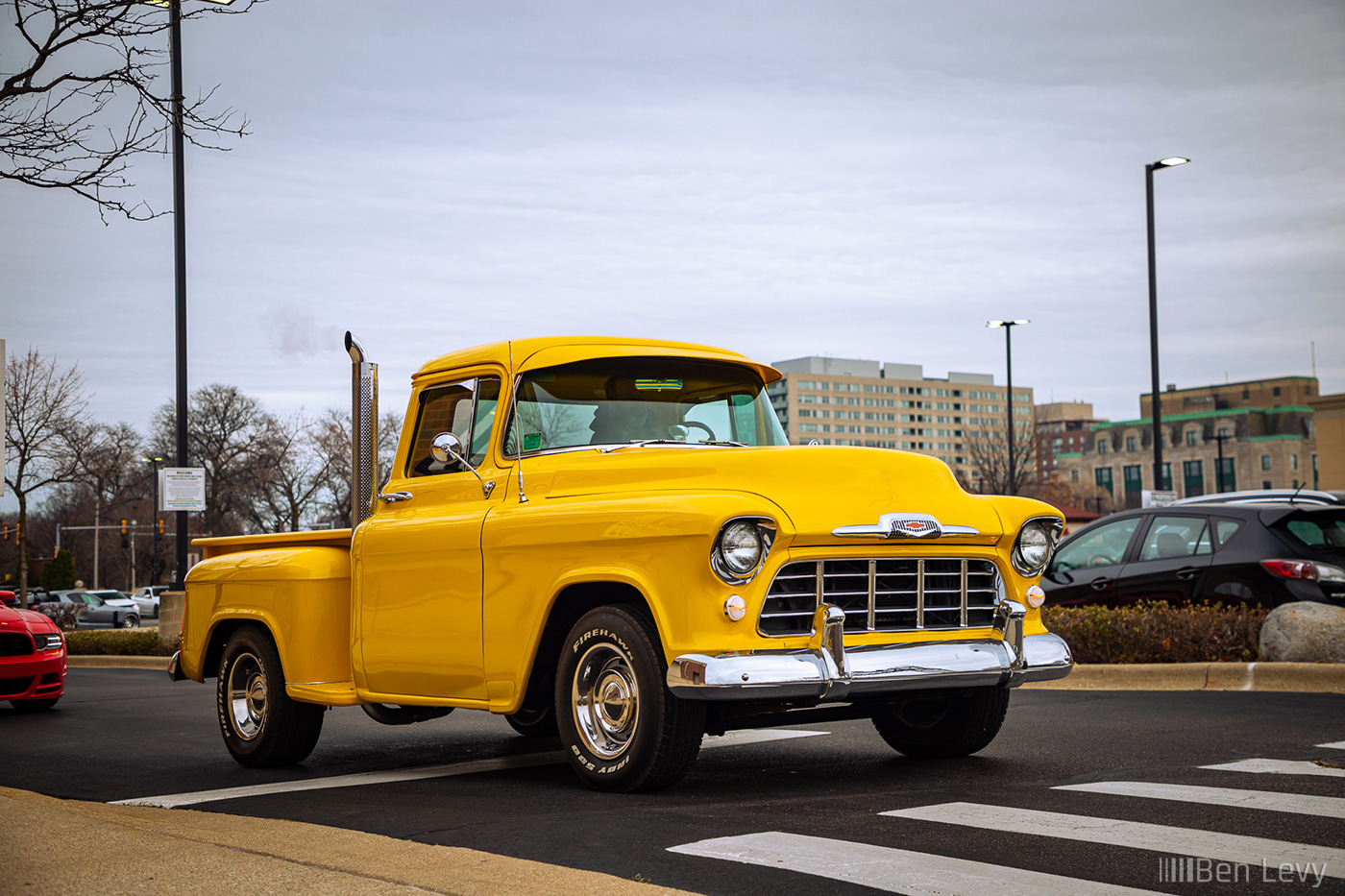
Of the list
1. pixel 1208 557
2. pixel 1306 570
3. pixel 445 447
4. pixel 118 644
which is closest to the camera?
pixel 445 447

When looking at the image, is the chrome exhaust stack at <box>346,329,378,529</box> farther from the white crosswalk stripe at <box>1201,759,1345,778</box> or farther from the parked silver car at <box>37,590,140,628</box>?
the parked silver car at <box>37,590,140,628</box>

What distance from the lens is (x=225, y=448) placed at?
6300cm

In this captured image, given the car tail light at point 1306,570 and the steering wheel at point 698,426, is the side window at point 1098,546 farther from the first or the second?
the steering wheel at point 698,426

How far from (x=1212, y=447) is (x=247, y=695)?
146m

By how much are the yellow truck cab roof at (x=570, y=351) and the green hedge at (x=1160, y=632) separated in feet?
20.0

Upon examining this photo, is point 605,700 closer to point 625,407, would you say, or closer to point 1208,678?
point 625,407

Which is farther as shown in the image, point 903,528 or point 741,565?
point 903,528

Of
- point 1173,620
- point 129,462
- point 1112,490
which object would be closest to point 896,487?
point 1173,620

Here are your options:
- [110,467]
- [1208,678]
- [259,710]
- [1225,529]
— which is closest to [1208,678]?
[1208,678]

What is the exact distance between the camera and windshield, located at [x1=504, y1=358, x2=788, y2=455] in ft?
25.6

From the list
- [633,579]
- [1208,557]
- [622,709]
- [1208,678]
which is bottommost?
[1208,678]

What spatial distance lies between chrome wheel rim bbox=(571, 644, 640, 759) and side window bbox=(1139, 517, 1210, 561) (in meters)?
7.98

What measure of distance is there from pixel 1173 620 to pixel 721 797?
728 centimetres

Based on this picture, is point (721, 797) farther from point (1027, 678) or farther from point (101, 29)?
point (101, 29)
